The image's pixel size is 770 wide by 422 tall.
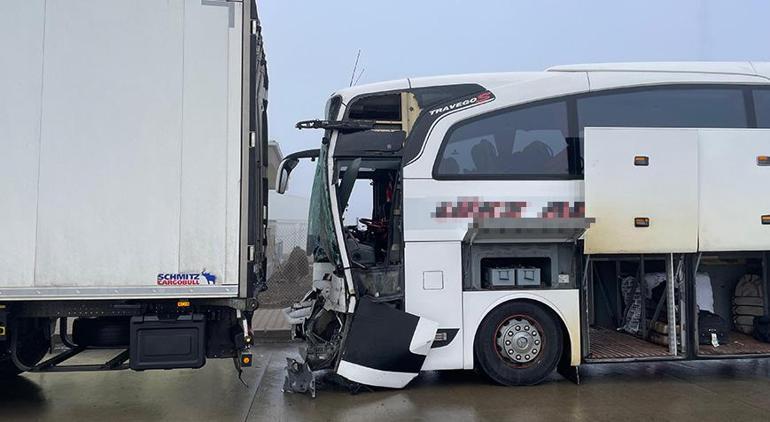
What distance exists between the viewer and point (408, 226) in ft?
20.2

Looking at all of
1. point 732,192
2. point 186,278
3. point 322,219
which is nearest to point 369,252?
point 322,219

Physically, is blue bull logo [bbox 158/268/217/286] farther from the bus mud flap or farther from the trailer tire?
the bus mud flap

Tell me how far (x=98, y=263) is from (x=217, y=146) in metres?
1.45

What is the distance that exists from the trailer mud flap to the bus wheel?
70cm

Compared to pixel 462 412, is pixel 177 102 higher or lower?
higher

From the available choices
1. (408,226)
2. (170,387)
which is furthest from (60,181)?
(408,226)

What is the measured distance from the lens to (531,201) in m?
6.22

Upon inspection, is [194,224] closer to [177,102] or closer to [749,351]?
[177,102]

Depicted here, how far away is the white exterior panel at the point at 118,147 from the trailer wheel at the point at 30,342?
67 cm

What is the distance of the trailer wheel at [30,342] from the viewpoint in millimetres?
5484

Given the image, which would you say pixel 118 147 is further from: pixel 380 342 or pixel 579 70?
pixel 579 70

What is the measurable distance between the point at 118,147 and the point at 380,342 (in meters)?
3.08

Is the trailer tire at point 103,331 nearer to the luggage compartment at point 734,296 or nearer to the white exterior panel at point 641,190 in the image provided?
the white exterior panel at point 641,190

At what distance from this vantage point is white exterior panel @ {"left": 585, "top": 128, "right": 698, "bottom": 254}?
621 cm
